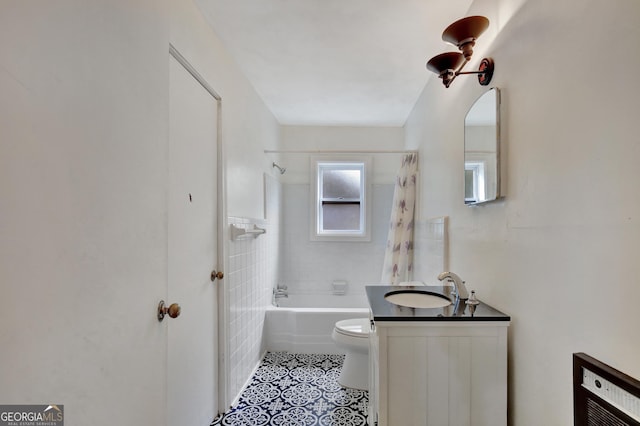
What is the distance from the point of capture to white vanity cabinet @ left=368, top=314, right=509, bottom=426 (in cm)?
121

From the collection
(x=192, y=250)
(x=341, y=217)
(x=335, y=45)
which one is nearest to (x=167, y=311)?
(x=192, y=250)

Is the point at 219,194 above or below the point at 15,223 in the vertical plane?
above

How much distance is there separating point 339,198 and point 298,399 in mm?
2317

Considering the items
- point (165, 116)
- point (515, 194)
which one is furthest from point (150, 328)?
point (515, 194)

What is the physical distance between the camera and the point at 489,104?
4.52ft

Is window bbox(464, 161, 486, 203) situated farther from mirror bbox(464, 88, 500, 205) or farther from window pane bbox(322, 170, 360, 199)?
window pane bbox(322, 170, 360, 199)

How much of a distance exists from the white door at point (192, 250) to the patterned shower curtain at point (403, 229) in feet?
5.76

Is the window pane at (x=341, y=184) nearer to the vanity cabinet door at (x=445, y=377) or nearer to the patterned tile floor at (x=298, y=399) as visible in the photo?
the patterned tile floor at (x=298, y=399)

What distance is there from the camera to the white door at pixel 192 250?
146 cm

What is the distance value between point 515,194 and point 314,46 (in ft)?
4.96

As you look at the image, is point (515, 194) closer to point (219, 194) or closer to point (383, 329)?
point (383, 329)

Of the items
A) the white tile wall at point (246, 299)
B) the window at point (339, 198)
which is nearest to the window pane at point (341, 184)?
the window at point (339, 198)

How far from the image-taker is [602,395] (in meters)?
0.75

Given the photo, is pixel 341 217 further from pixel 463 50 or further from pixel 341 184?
pixel 463 50
